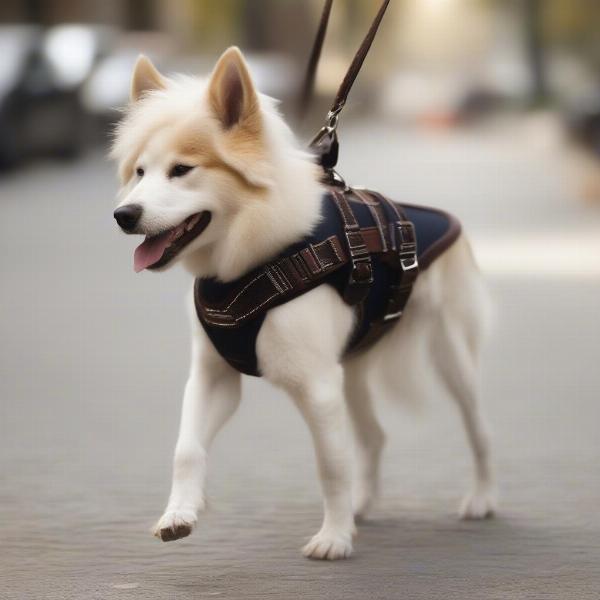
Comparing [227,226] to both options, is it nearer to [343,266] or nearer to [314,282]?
[314,282]

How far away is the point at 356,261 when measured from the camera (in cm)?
562

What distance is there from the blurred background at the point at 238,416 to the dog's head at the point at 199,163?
1.26 meters

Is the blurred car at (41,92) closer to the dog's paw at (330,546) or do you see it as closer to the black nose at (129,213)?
the dog's paw at (330,546)

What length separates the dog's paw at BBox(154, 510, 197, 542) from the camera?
507cm

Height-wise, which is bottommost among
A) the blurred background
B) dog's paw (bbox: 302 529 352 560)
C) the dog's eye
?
the blurred background

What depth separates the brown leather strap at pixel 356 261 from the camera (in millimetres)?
5625

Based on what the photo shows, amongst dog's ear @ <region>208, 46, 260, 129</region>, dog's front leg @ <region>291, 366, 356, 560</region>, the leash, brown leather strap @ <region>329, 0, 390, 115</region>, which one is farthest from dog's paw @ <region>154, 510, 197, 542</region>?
brown leather strap @ <region>329, 0, 390, 115</region>

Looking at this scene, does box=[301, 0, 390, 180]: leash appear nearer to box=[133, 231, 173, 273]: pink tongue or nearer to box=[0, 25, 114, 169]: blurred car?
box=[133, 231, 173, 273]: pink tongue

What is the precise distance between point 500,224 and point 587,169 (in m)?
8.55

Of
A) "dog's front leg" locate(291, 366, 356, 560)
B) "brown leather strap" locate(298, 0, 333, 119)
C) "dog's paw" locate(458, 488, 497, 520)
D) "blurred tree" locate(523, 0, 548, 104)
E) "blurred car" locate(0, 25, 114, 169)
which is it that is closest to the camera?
"dog's front leg" locate(291, 366, 356, 560)

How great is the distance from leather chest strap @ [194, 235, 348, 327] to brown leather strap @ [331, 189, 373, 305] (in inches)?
6.1

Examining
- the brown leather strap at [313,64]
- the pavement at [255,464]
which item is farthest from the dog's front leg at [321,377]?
the brown leather strap at [313,64]

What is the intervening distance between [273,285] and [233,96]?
2.31 ft

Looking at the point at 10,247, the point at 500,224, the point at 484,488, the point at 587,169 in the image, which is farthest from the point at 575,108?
the point at 484,488
